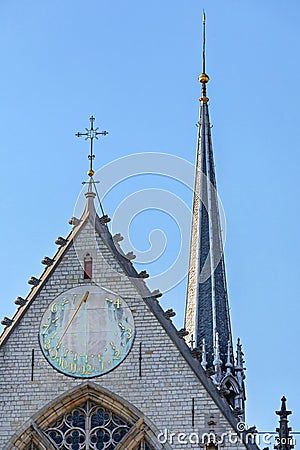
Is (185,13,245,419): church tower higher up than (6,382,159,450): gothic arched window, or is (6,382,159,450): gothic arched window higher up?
(185,13,245,419): church tower

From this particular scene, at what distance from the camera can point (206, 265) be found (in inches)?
1585

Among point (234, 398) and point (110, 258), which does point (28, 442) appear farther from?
point (234, 398)

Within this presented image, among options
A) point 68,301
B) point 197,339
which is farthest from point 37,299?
point 197,339

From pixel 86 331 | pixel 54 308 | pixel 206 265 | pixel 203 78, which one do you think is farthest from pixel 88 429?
pixel 203 78

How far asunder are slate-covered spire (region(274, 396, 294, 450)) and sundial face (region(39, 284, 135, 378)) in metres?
2.68

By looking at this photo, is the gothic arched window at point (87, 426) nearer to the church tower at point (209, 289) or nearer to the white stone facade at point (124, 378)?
the white stone facade at point (124, 378)

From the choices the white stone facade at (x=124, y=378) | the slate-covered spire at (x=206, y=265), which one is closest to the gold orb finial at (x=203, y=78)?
the slate-covered spire at (x=206, y=265)

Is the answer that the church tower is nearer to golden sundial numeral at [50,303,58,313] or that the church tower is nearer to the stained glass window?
golden sundial numeral at [50,303,58,313]

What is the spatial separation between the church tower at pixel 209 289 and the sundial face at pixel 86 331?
6793 mm

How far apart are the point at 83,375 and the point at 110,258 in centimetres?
210

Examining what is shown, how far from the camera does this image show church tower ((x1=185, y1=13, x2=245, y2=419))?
38.1 metres

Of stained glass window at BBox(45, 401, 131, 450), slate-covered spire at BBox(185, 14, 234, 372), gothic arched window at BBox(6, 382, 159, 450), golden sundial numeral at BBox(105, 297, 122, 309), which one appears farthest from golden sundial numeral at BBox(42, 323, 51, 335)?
slate-covered spire at BBox(185, 14, 234, 372)

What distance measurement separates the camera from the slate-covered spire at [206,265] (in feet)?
128

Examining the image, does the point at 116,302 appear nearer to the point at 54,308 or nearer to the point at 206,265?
the point at 54,308
